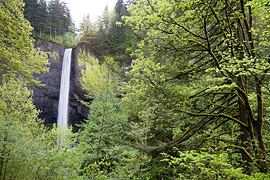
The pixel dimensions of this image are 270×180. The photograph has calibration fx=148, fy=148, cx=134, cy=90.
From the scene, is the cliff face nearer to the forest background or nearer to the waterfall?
the waterfall

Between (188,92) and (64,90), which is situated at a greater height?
(64,90)

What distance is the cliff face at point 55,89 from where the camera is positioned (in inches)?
864

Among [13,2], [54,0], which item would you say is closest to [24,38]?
[13,2]

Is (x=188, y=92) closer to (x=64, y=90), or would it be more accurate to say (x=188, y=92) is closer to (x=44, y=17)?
(x=64, y=90)

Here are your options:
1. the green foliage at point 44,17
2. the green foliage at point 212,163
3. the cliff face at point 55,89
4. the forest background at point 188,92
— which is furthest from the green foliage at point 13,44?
the green foliage at point 44,17

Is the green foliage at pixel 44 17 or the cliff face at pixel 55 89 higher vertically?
the green foliage at pixel 44 17

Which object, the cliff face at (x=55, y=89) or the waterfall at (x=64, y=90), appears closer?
the waterfall at (x=64, y=90)

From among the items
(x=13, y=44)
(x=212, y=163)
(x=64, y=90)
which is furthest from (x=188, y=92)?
(x=64, y=90)

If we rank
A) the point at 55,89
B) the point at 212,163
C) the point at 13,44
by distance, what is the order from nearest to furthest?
the point at 212,163
the point at 13,44
the point at 55,89

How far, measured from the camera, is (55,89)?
73.7ft

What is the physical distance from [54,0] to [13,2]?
1239 inches

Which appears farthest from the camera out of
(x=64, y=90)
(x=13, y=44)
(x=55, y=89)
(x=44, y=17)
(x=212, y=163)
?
(x=44, y=17)

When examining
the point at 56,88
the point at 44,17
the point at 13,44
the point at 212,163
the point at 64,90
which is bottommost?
the point at 212,163

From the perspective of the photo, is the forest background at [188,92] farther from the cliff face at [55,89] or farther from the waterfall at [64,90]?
the waterfall at [64,90]
